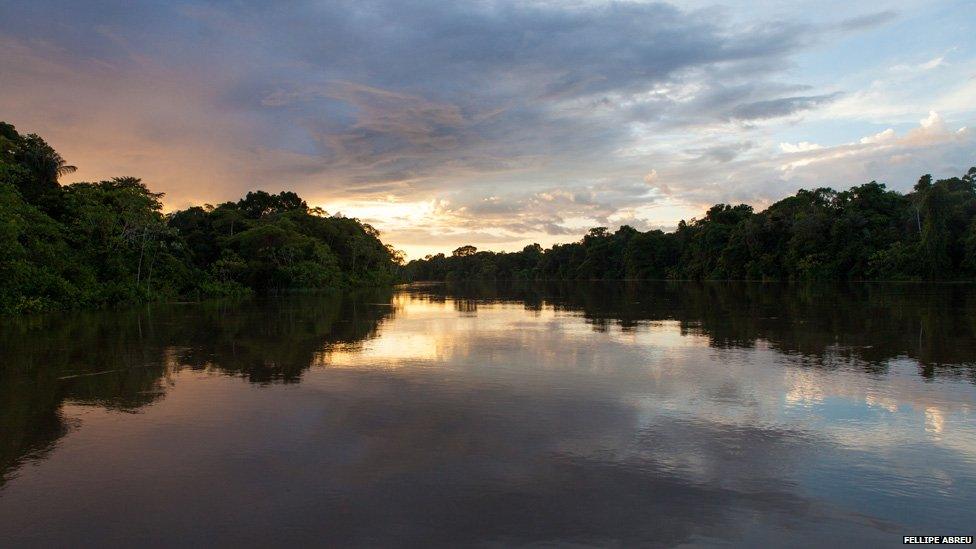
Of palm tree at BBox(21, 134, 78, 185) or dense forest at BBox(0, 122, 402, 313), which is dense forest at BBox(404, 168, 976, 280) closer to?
dense forest at BBox(0, 122, 402, 313)

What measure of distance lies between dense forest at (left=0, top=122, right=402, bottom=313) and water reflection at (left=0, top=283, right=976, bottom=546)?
49.0 ft

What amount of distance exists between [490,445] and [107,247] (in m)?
34.1

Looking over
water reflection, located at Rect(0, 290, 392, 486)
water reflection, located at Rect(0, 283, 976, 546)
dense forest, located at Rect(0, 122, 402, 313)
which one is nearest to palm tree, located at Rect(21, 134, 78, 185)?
dense forest, located at Rect(0, 122, 402, 313)

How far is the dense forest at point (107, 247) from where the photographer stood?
2459 cm

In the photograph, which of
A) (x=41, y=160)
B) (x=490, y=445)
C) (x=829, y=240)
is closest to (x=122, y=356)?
(x=490, y=445)

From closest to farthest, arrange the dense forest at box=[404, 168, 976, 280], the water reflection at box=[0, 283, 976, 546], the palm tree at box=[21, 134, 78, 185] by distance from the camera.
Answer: the water reflection at box=[0, 283, 976, 546], the palm tree at box=[21, 134, 78, 185], the dense forest at box=[404, 168, 976, 280]

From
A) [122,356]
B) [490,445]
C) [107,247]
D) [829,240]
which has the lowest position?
[490,445]

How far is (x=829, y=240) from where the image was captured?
79.6m

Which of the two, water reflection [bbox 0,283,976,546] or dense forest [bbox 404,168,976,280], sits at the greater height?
dense forest [bbox 404,168,976,280]

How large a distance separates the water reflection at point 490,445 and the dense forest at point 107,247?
14.9 m

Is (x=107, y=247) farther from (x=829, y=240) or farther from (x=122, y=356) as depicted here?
(x=829, y=240)

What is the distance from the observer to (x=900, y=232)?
7375cm

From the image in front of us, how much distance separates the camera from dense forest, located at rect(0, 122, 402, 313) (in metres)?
24.6

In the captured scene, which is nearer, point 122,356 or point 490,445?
point 490,445
